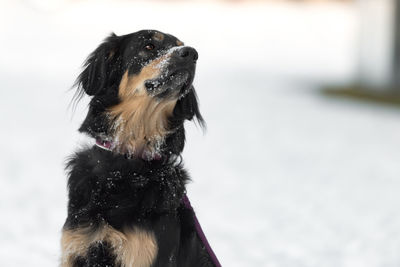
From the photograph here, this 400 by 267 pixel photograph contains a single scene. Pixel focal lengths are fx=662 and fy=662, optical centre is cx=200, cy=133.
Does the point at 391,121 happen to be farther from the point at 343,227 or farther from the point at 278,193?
the point at 343,227

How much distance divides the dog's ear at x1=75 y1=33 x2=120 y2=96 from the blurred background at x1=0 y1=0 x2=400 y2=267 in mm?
326

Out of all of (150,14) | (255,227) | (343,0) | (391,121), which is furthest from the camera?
(343,0)

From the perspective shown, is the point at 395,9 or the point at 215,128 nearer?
the point at 215,128

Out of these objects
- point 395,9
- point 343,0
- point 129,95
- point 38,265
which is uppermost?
point 343,0

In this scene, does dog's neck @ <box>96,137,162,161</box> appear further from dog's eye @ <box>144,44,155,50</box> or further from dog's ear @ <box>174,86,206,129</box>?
dog's eye @ <box>144,44,155,50</box>

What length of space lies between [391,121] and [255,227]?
311 inches

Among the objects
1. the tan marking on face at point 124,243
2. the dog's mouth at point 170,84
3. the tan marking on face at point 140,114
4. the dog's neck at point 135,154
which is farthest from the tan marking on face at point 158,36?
the tan marking on face at point 124,243

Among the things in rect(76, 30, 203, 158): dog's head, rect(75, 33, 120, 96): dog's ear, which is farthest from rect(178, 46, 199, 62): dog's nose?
rect(75, 33, 120, 96): dog's ear

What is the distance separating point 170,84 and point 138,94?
20 cm

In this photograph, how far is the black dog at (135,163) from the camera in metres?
3.37

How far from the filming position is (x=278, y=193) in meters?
7.33

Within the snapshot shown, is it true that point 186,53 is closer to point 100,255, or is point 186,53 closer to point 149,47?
point 149,47

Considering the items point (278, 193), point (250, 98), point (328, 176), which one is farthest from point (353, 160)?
point (250, 98)

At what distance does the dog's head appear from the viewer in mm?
3711
